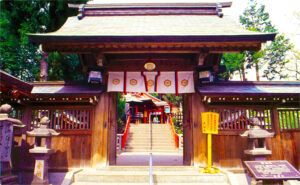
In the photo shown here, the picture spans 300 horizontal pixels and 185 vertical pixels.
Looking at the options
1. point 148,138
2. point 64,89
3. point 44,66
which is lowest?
point 148,138

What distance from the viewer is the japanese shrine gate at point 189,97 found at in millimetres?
5766

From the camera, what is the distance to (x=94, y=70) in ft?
22.1

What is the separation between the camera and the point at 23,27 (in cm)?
1177

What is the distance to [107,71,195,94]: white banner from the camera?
6.93 meters

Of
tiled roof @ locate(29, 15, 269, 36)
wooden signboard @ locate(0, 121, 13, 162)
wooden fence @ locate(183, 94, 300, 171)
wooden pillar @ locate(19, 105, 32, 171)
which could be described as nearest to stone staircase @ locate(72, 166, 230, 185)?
wooden fence @ locate(183, 94, 300, 171)

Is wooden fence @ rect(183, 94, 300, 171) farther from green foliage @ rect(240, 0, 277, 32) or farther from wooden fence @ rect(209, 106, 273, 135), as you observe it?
green foliage @ rect(240, 0, 277, 32)

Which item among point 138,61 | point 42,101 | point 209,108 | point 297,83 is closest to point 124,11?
point 138,61

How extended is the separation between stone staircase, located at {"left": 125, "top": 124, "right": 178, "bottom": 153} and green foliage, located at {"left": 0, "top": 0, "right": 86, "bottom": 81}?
8473mm

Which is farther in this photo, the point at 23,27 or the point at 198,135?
the point at 23,27

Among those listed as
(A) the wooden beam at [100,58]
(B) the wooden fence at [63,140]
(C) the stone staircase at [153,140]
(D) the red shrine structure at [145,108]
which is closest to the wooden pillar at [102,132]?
(B) the wooden fence at [63,140]

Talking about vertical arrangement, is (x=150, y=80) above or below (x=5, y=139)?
above

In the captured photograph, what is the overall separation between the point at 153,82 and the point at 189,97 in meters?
1.48

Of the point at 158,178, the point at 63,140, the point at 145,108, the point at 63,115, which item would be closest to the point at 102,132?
the point at 63,140

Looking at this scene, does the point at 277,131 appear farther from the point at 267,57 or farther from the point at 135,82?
the point at 267,57
